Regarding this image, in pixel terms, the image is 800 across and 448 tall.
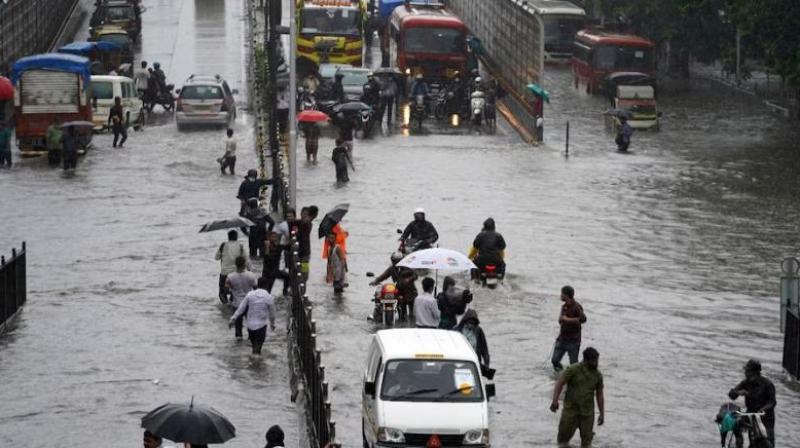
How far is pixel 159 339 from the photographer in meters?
26.7

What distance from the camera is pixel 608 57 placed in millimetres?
66188

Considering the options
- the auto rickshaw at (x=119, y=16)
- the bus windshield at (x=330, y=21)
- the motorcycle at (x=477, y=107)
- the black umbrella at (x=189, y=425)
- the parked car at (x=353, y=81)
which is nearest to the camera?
the black umbrella at (x=189, y=425)

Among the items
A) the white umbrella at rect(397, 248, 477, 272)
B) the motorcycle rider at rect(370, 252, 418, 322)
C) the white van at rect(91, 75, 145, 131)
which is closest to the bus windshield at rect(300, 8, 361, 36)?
the white van at rect(91, 75, 145, 131)

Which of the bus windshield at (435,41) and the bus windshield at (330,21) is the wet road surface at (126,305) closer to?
the bus windshield at (435,41)

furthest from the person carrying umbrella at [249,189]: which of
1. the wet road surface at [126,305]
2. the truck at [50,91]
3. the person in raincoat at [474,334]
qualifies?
the truck at [50,91]

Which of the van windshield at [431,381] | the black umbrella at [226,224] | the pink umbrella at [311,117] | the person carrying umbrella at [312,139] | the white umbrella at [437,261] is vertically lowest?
the person carrying umbrella at [312,139]

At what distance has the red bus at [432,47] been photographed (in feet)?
198

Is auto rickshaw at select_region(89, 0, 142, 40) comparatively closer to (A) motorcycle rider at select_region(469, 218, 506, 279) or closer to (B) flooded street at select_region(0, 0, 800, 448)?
(B) flooded street at select_region(0, 0, 800, 448)

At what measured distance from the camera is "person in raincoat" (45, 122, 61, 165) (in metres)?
44.3

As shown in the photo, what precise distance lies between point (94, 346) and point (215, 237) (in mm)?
9673

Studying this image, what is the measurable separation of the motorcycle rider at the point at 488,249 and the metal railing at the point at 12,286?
23.4 ft

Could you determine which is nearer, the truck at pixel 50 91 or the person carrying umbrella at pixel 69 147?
the person carrying umbrella at pixel 69 147

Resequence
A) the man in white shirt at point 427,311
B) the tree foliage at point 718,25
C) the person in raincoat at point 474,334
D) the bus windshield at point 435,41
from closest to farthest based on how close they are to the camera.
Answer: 1. the person in raincoat at point 474,334
2. the man in white shirt at point 427,311
3. the tree foliage at point 718,25
4. the bus windshield at point 435,41

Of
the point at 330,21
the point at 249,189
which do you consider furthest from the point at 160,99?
the point at 249,189
